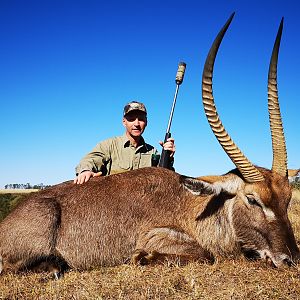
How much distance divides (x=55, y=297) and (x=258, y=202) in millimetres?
2777

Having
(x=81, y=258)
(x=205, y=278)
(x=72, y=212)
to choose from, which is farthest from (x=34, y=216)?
(x=205, y=278)

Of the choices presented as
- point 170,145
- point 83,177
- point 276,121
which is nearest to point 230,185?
point 276,121

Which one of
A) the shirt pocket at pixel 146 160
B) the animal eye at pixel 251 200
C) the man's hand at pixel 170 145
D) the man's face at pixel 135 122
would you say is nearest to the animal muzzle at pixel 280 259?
the animal eye at pixel 251 200

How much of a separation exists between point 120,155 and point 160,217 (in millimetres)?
2900

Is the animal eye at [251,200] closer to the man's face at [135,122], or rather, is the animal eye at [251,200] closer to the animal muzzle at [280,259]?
the animal muzzle at [280,259]

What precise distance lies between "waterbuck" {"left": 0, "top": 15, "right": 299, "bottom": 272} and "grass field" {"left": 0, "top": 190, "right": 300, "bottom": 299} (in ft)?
1.27

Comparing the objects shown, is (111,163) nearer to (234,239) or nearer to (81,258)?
(81,258)

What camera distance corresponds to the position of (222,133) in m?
5.32

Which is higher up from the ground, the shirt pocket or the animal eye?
the shirt pocket

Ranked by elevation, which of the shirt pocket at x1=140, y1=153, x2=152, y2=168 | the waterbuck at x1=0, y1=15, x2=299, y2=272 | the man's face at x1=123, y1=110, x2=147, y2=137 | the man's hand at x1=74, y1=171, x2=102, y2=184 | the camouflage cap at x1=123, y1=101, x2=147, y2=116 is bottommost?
the waterbuck at x1=0, y1=15, x2=299, y2=272

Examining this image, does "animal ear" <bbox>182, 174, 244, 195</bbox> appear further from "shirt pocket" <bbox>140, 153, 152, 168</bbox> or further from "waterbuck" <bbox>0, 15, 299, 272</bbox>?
"shirt pocket" <bbox>140, 153, 152, 168</bbox>

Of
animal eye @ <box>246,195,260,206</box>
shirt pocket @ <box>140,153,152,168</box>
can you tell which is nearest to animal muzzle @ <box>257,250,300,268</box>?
animal eye @ <box>246,195,260,206</box>

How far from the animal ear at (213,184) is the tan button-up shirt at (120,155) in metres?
2.98

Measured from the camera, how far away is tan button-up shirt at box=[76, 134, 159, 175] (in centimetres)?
827
